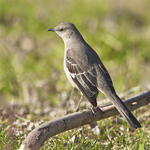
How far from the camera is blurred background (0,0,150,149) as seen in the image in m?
6.60

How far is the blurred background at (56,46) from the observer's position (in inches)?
260

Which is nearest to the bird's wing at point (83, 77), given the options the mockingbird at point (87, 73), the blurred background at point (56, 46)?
the mockingbird at point (87, 73)

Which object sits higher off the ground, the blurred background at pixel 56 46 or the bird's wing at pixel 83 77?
the bird's wing at pixel 83 77

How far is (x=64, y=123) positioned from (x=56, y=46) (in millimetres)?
6480

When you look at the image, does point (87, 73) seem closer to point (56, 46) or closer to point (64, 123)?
point (64, 123)

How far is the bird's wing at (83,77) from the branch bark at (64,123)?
1.25 feet

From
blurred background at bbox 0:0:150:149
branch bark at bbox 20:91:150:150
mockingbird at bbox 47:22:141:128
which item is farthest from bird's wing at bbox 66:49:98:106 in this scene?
blurred background at bbox 0:0:150:149

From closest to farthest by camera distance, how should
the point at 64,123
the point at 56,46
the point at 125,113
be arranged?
1. the point at 64,123
2. the point at 125,113
3. the point at 56,46

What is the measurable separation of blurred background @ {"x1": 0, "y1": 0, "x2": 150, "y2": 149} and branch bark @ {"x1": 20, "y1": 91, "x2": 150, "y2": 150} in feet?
4.06

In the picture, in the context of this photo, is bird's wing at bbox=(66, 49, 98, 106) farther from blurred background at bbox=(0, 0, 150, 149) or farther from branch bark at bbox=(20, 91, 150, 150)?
blurred background at bbox=(0, 0, 150, 149)

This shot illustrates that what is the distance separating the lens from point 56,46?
966 centimetres

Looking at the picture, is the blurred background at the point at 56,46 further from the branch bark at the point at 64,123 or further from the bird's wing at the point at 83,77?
the branch bark at the point at 64,123

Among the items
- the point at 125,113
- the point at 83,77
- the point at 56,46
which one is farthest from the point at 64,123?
the point at 56,46

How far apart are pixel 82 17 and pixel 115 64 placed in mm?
3742
